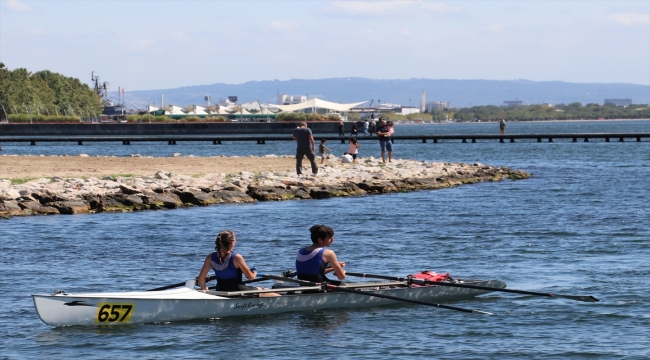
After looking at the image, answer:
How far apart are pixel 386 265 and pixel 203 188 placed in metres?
13.8

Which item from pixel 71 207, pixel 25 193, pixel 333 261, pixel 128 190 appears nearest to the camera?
pixel 333 261

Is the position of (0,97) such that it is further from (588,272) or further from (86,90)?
(588,272)

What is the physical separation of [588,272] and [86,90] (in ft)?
519

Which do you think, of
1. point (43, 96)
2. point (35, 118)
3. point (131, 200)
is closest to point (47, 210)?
point (131, 200)

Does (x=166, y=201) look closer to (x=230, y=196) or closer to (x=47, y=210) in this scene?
(x=230, y=196)

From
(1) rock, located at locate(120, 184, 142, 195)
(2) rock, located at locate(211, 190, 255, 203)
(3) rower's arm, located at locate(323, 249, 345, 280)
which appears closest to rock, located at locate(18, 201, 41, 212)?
(1) rock, located at locate(120, 184, 142, 195)

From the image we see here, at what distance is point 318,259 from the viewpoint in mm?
16406

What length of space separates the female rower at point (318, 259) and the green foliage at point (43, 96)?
398ft

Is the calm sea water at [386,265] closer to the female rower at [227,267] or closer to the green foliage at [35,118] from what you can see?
the female rower at [227,267]

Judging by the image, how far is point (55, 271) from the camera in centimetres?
2052

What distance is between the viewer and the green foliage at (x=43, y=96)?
5369 inches

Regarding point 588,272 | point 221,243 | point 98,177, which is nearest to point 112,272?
point 221,243

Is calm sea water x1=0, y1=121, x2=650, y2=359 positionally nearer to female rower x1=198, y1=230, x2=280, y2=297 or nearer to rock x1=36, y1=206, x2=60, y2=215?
female rower x1=198, y1=230, x2=280, y2=297

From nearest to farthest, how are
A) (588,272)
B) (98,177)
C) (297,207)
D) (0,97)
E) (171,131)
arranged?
(588,272)
(297,207)
(98,177)
(171,131)
(0,97)
